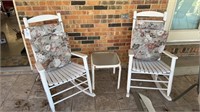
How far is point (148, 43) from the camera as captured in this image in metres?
2.13

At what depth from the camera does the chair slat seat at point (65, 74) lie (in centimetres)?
176

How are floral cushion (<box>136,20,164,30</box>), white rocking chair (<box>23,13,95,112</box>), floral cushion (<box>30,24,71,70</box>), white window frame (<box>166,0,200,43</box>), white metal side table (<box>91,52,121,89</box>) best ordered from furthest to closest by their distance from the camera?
white window frame (<box>166,0,200,43</box>)
floral cushion (<box>136,20,164,30</box>)
white metal side table (<box>91,52,121,89</box>)
floral cushion (<box>30,24,71,70</box>)
white rocking chair (<box>23,13,95,112</box>)

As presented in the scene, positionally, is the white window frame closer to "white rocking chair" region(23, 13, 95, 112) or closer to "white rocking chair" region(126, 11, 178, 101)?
"white rocking chair" region(126, 11, 178, 101)

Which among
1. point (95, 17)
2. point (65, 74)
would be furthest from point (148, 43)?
point (65, 74)

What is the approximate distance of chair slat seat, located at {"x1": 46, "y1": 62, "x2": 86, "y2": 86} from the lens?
1.76 metres

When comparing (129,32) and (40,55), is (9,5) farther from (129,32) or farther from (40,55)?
(129,32)

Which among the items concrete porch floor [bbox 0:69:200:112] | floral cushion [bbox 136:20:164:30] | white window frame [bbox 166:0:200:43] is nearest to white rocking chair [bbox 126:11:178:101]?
floral cushion [bbox 136:20:164:30]

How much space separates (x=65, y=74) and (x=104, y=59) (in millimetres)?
566

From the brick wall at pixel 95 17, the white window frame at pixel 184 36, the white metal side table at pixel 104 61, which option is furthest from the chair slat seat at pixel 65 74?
the white window frame at pixel 184 36

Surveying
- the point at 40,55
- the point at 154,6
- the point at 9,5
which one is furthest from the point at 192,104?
the point at 9,5

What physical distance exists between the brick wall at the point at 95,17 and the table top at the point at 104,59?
0.25 m

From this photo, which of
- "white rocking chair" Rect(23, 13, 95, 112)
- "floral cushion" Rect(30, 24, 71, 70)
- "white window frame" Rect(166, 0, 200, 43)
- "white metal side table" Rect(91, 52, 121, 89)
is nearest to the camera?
"white rocking chair" Rect(23, 13, 95, 112)

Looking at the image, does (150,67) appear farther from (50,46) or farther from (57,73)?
(50,46)

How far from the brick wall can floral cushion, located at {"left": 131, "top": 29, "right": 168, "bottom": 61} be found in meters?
0.30
